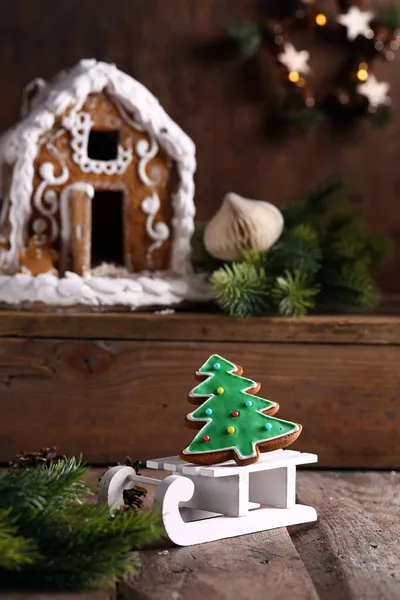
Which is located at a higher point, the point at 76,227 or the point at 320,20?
the point at 320,20

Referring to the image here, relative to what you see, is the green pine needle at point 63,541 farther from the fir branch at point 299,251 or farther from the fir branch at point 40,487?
the fir branch at point 299,251

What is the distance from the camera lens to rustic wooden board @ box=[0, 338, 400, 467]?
152 cm

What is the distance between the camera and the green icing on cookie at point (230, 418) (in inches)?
42.1

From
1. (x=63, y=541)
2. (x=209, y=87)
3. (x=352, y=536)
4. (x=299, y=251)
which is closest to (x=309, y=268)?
(x=299, y=251)

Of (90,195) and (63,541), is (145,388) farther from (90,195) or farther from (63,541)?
(63,541)

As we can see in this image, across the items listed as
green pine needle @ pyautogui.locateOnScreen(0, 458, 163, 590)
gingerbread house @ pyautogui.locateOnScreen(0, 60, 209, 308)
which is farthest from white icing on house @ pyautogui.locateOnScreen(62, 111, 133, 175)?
green pine needle @ pyautogui.locateOnScreen(0, 458, 163, 590)

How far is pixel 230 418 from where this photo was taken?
1089 mm

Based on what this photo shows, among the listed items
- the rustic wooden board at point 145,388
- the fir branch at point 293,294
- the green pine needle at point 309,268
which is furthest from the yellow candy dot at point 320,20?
the rustic wooden board at point 145,388

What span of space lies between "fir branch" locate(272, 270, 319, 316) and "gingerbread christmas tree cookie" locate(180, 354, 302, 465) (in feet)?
1.30

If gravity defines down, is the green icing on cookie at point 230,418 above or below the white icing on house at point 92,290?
below

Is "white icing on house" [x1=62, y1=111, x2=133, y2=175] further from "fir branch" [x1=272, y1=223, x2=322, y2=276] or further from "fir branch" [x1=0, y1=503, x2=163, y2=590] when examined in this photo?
"fir branch" [x1=0, y1=503, x2=163, y2=590]

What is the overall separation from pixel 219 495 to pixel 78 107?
31.0 inches

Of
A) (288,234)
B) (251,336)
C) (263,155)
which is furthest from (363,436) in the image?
(263,155)

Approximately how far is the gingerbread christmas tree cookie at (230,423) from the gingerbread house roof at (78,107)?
552 millimetres
